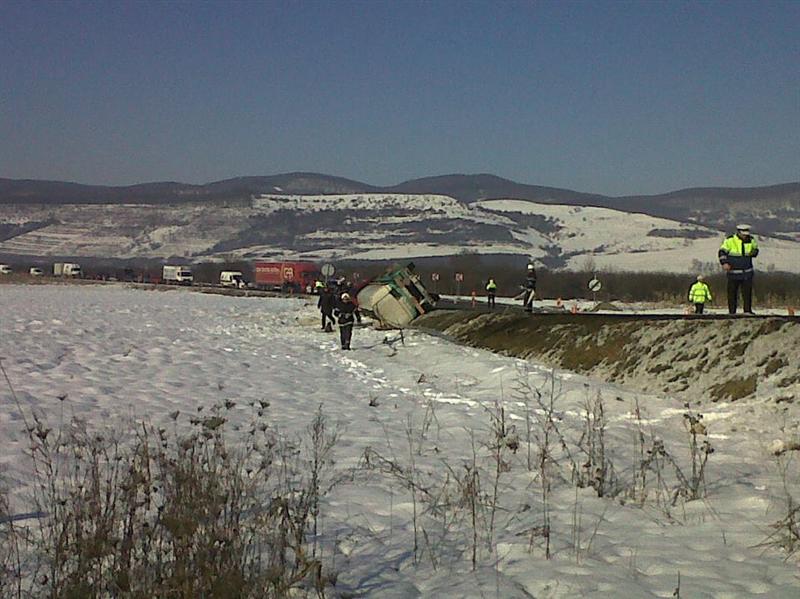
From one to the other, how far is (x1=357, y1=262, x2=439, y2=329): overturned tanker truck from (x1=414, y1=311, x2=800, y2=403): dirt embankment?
35.9ft

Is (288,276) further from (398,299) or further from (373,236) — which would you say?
(373,236)

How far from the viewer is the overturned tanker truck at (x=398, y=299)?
95.1 ft

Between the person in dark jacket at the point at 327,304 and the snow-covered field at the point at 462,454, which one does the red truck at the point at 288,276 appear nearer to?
the person in dark jacket at the point at 327,304

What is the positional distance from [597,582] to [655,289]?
6162cm

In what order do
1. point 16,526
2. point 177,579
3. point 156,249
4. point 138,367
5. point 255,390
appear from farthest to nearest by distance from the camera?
1. point 156,249
2. point 138,367
3. point 255,390
4. point 16,526
5. point 177,579

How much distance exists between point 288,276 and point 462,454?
7816 centimetres

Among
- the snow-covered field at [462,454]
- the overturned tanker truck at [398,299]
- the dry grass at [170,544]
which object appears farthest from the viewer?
the overturned tanker truck at [398,299]

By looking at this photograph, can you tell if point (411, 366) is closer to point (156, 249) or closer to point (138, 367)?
point (138, 367)

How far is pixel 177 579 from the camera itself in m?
4.39

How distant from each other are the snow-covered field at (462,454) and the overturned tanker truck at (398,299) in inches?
337

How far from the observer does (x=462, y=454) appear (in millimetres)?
8922

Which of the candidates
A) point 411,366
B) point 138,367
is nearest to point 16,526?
point 138,367

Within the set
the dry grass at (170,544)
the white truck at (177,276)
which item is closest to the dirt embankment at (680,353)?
the dry grass at (170,544)

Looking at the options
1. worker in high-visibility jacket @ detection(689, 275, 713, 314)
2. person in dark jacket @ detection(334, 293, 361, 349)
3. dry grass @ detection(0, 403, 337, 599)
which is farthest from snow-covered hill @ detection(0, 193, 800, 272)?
dry grass @ detection(0, 403, 337, 599)
